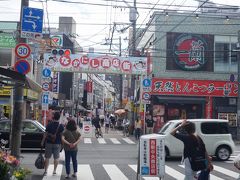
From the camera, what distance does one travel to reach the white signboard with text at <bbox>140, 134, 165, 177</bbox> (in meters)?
11.1

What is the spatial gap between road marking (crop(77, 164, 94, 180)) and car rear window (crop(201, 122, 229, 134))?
5408 mm

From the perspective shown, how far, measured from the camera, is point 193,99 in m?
36.9

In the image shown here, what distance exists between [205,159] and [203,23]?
30.0 m

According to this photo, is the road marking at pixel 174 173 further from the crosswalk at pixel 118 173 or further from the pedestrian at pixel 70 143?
the pedestrian at pixel 70 143

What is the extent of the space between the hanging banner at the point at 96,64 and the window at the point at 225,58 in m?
8.79

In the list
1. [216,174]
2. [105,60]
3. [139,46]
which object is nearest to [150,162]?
[216,174]

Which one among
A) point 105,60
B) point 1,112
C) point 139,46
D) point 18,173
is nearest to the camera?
point 18,173

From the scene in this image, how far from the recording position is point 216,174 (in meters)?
14.9

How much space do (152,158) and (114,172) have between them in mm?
3861

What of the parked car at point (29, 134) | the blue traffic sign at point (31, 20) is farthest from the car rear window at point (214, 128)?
the blue traffic sign at point (31, 20)

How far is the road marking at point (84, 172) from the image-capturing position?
1338 cm

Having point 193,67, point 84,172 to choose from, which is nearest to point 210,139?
point 84,172

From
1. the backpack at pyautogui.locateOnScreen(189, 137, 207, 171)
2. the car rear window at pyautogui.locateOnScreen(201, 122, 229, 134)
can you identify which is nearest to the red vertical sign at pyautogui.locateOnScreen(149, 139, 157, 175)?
the backpack at pyautogui.locateOnScreen(189, 137, 207, 171)

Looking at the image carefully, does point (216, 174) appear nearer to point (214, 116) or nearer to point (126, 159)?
point (126, 159)
